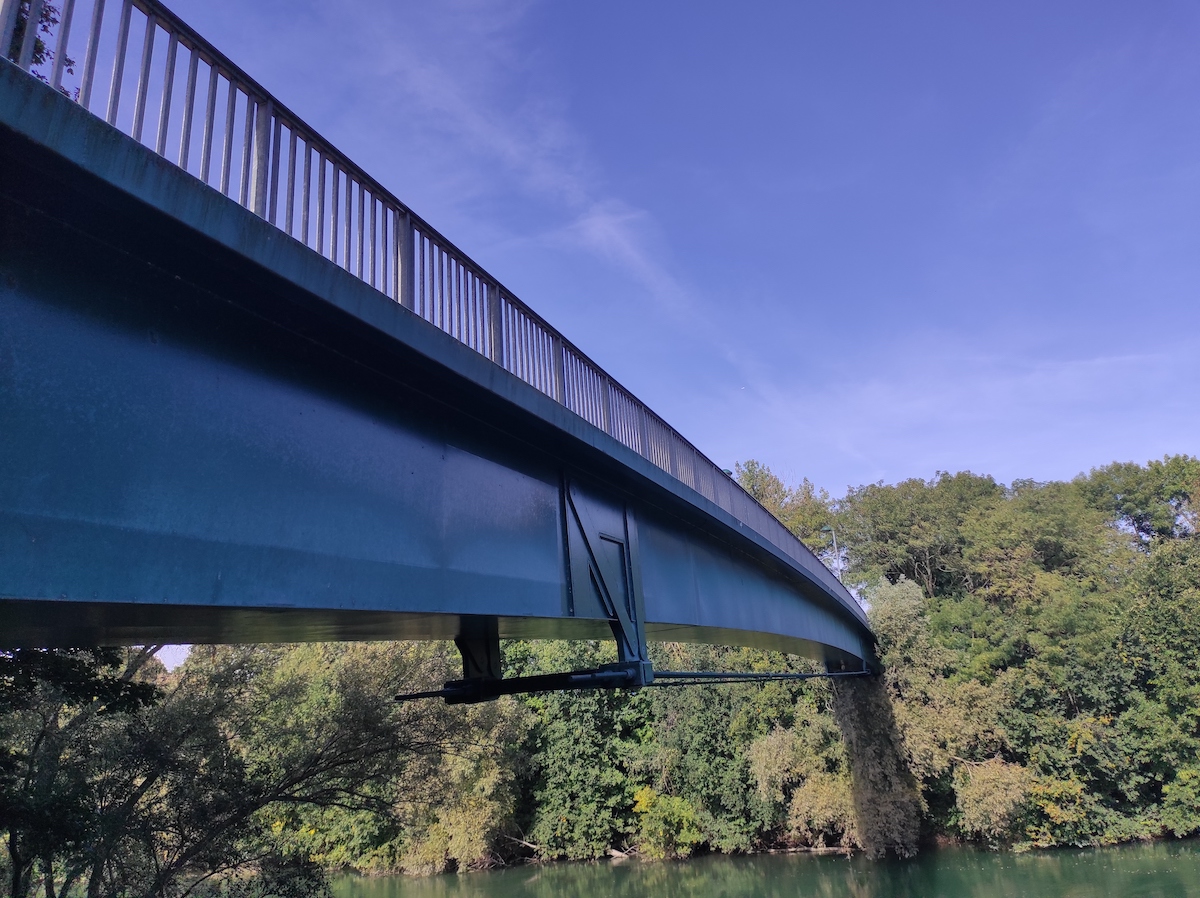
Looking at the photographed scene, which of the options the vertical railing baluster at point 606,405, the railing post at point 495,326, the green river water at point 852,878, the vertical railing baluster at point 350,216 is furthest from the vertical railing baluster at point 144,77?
the green river water at point 852,878

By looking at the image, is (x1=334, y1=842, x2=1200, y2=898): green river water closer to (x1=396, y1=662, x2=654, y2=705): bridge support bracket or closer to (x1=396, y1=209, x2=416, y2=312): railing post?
(x1=396, y1=662, x2=654, y2=705): bridge support bracket

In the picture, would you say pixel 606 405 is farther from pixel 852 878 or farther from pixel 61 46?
pixel 852 878

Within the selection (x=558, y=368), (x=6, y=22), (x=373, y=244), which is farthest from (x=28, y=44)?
(x=558, y=368)

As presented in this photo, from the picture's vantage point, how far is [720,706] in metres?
29.7

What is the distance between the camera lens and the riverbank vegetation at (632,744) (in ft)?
43.6

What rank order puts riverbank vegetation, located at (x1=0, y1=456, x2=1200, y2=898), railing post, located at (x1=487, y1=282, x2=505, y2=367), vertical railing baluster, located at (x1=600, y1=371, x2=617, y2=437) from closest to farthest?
1. railing post, located at (x1=487, y1=282, x2=505, y2=367)
2. vertical railing baluster, located at (x1=600, y1=371, x2=617, y2=437)
3. riverbank vegetation, located at (x1=0, y1=456, x2=1200, y2=898)

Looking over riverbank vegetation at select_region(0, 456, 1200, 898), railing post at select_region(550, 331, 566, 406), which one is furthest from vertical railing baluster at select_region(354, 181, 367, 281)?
riverbank vegetation at select_region(0, 456, 1200, 898)

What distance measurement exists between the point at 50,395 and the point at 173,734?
42.6 feet

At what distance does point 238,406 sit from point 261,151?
55.8 inches

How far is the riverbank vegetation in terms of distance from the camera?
1329 centimetres

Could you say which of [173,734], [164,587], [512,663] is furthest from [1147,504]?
[164,587]

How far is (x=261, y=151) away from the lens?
4.27 meters

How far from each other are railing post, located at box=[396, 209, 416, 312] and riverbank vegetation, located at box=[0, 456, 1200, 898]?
8247mm

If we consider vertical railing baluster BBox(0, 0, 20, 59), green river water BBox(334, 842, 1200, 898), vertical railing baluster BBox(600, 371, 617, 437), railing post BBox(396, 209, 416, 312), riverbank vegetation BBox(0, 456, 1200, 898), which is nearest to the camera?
vertical railing baluster BBox(0, 0, 20, 59)
